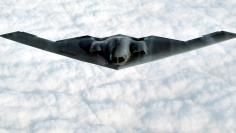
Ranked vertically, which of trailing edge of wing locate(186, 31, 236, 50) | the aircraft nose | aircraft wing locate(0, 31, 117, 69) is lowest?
aircraft wing locate(0, 31, 117, 69)

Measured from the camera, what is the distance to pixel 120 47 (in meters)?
34.4

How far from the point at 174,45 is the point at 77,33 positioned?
45.9 m

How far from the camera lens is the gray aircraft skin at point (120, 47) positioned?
3394cm

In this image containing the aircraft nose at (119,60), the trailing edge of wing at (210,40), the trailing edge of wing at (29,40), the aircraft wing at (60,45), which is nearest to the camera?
the aircraft nose at (119,60)

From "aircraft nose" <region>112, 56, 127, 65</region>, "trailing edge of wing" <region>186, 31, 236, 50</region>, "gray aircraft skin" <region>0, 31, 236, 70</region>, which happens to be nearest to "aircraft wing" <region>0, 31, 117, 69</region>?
"gray aircraft skin" <region>0, 31, 236, 70</region>

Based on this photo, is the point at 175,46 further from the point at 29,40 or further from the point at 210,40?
the point at 29,40

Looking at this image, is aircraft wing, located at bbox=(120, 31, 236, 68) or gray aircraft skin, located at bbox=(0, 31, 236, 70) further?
aircraft wing, located at bbox=(120, 31, 236, 68)

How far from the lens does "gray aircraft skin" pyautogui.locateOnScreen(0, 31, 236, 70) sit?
33938 mm

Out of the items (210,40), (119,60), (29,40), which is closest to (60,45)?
(29,40)

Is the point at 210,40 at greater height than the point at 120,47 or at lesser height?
greater

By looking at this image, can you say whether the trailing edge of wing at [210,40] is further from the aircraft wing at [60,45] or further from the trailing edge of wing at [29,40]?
the trailing edge of wing at [29,40]

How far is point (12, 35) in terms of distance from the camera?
3659 cm

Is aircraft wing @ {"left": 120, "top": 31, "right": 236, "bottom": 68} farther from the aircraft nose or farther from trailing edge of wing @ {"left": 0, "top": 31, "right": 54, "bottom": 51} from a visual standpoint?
trailing edge of wing @ {"left": 0, "top": 31, "right": 54, "bottom": 51}

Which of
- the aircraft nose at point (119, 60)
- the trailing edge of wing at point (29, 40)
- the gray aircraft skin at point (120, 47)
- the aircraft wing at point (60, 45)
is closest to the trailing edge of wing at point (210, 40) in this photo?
the gray aircraft skin at point (120, 47)
